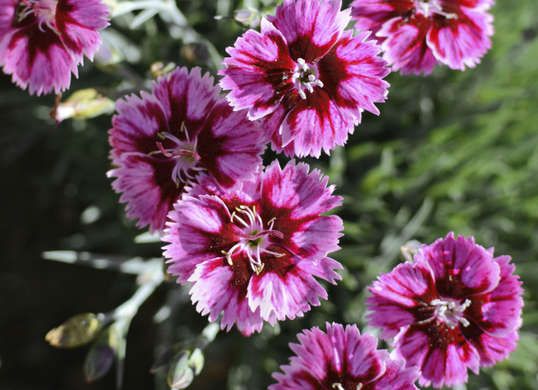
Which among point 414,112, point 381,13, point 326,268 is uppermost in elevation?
point 381,13

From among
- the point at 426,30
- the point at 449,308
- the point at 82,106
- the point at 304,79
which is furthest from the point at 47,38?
the point at 449,308

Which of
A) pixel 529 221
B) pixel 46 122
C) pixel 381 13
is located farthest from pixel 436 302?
pixel 46 122

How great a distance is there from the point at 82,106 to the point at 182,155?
14.5 inches

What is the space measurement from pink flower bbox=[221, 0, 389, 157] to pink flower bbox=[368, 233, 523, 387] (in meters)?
0.44

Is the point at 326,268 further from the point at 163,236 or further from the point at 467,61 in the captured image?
the point at 467,61

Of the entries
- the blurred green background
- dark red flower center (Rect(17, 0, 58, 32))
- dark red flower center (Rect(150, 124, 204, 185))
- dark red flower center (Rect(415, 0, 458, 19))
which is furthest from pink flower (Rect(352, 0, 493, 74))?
dark red flower center (Rect(17, 0, 58, 32))

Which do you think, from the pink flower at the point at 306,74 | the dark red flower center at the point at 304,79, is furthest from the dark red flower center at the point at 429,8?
the dark red flower center at the point at 304,79

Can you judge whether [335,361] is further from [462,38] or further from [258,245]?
[462,38]

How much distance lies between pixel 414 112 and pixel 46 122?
1.66 metres

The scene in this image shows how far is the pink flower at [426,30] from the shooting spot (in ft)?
6.42

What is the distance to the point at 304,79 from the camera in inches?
70.6

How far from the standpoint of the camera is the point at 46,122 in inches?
116

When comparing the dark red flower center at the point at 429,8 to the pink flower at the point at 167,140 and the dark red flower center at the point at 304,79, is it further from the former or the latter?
the pink flower at the point at 167,140

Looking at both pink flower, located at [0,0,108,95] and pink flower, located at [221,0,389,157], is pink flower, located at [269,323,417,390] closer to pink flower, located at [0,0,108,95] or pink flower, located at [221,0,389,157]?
pink flower, located at [221,0,389,157]
